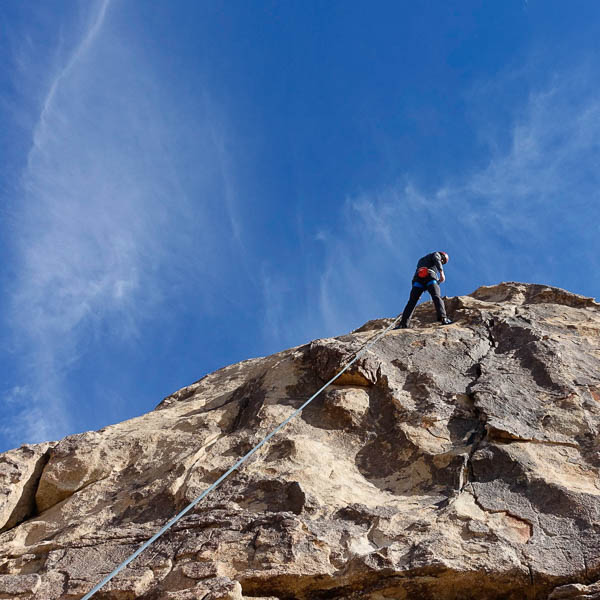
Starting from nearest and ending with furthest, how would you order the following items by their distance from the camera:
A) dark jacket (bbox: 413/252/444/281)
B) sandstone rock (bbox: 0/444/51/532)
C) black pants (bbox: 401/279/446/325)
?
sandstone rock (bbox: 0/444/51/532), black pants (bbox: 401/279/446/325), dark jacket (bbox: 413/252/444/281)

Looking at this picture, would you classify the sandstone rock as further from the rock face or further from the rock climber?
the rock climber

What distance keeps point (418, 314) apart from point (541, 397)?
329 centimetres

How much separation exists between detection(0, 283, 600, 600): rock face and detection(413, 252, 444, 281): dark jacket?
5.07ft

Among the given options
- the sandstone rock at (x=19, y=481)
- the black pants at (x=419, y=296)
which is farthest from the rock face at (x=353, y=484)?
the black pants at (x=419, y=296)

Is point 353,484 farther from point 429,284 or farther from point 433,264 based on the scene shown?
point 433,264

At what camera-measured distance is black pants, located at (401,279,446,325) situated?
7.96 metres

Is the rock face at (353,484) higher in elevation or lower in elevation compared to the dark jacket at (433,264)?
lower

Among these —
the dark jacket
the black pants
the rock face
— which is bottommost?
the rock face

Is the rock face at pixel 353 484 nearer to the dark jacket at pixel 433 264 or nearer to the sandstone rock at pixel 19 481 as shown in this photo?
the sandstone rock at pixel 19 481

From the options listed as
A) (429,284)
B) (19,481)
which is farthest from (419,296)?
(19,481)

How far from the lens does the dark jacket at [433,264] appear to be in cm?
859

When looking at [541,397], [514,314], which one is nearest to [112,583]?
[541,397]

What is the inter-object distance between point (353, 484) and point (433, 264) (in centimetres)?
483

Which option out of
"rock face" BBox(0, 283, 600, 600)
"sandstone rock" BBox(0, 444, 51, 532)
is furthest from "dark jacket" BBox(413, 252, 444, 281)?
"sandstone rock" BBox(0, 444, 51, 532)
